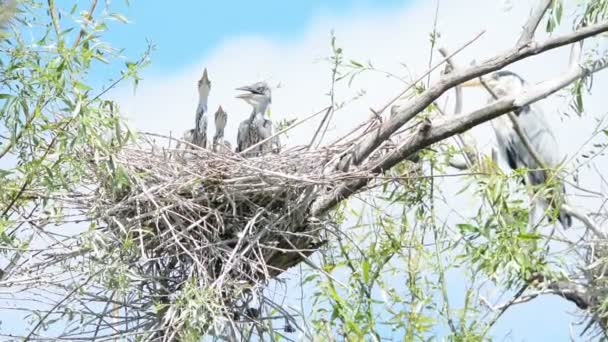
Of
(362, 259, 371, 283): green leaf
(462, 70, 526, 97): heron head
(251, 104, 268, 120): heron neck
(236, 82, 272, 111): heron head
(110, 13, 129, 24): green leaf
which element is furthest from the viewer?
(462, 70, 526, 97): heron head

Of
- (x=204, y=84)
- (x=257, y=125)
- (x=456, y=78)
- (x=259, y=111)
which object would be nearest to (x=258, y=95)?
(x=259, y=111)

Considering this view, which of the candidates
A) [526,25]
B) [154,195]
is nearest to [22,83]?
[154,195]

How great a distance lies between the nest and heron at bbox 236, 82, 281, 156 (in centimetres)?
46

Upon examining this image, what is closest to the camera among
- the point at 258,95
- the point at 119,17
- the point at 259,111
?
the point at 119,17

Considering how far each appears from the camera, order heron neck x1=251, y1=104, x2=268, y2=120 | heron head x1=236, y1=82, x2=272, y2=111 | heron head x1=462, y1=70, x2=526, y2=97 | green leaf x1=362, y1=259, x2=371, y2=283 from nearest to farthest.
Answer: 1. green leaf x1=362, y1=259, x2=371, y2=283
2. heron neck x1=251, y1=104, x2=268, y2=120
3. heron head x1=236, y1=82, x2=272, y2=111
4. heron head x1=462, y1=70, x2=526, y2=97

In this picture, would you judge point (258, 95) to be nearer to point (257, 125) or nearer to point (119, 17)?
point (257, 125)

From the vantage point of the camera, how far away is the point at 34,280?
14.5ft

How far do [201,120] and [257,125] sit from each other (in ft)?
1.01

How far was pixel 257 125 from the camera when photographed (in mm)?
5875

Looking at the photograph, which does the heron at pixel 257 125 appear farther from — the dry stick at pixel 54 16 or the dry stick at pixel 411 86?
the dry stick at pixel 54 16

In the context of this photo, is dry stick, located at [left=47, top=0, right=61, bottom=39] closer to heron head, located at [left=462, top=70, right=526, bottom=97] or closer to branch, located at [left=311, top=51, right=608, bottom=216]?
branch, located at [left=311, top=51, right=608, bottom=216]

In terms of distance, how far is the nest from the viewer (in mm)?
4453

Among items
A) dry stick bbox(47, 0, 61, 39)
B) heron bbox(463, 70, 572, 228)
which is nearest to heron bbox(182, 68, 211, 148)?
dry stick bbox(47, 0, 61, 39)

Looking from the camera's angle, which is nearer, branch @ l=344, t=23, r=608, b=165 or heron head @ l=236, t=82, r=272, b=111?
branch @ l=344, t=23, r=608, b=165
